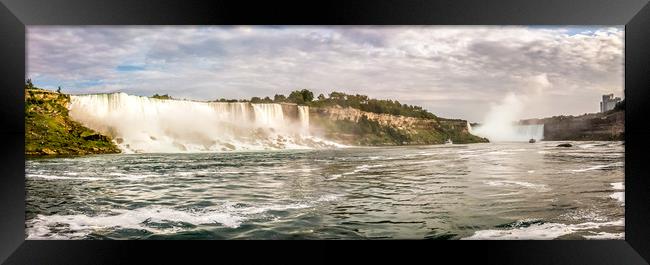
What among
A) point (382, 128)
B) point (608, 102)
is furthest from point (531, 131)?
point (382, 128)

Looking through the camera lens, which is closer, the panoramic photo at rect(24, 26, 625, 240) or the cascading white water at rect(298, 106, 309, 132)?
the panoramic photo at rect(24, 26, 625, 240)

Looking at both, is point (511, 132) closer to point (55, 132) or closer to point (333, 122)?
point (333, 122)

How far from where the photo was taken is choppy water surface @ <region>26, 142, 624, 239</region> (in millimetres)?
4543

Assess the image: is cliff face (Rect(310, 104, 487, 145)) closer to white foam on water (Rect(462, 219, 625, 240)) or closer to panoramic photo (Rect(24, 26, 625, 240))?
panoramic photo (Rect(24, 26, 625, 240))

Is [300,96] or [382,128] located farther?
[382,128]

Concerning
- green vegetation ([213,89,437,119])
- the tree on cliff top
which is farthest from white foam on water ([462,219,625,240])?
the tree on cliff top

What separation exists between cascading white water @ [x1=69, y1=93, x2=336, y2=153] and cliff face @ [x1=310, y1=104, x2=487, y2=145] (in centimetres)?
19

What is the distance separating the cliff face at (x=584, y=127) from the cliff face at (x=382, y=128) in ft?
2.16

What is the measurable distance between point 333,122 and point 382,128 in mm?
556

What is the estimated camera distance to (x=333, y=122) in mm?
5594

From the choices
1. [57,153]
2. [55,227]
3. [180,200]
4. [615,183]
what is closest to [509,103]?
[615,183]
